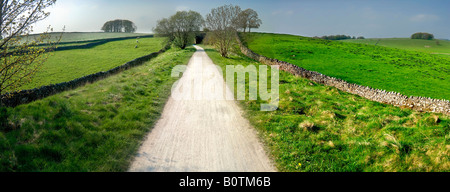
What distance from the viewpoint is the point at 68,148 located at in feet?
21.5

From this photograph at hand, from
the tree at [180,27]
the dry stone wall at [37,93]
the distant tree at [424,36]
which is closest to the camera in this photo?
the dry stone wall at [37,93]

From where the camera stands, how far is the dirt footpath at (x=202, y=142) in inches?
245

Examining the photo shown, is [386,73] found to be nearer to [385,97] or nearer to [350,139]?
[385,97]

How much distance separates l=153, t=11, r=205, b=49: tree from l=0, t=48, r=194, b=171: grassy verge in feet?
142

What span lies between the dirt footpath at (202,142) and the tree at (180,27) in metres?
43.7

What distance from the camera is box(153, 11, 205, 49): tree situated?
169 ft

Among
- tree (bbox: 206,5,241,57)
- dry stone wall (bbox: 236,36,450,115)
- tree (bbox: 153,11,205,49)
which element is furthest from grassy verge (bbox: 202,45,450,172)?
tree (bbox: 153,11,205,49)

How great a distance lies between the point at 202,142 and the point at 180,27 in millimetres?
49058

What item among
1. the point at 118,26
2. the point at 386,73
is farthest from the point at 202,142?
the point at 118,26

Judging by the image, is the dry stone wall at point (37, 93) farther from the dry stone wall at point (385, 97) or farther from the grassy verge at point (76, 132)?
the dry stone wall at point (385, 97)

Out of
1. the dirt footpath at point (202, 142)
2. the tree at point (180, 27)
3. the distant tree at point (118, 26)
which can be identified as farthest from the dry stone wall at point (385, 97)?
the distant tree at point (118, 26)

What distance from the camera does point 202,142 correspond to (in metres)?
7.71

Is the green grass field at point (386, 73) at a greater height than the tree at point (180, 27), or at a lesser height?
lesser
